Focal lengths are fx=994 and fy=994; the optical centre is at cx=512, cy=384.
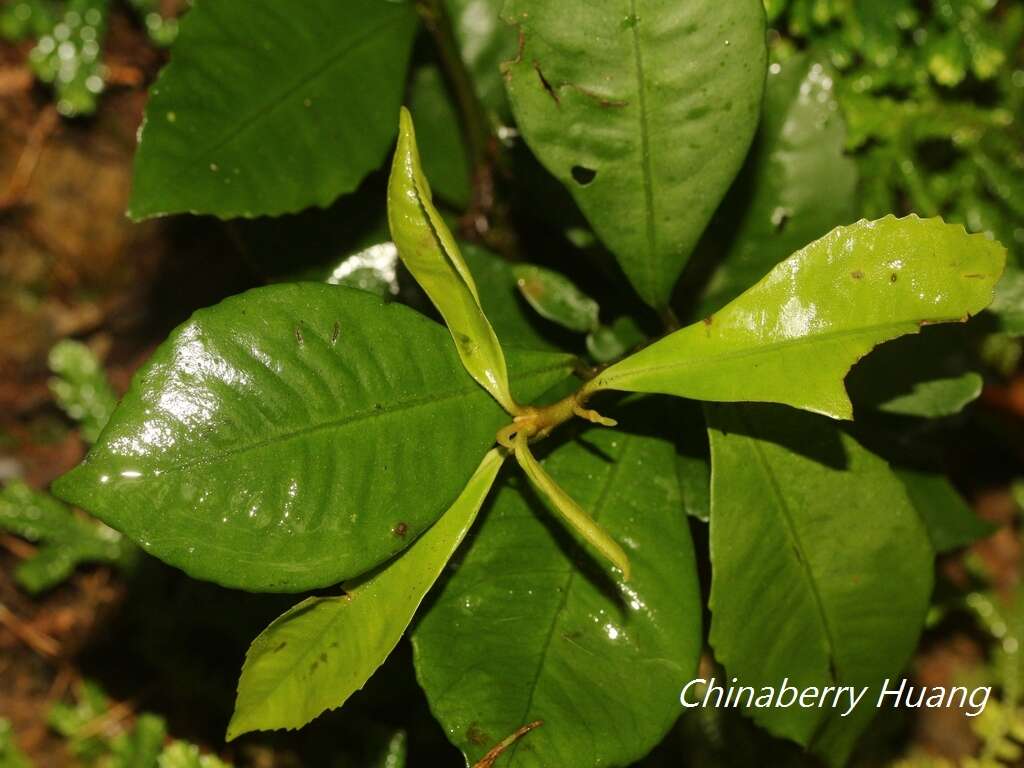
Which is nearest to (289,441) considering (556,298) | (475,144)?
(556,298)

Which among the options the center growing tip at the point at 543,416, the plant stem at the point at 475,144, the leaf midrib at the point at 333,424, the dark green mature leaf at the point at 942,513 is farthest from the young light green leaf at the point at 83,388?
the dark green mature leaf at the point at 942,513

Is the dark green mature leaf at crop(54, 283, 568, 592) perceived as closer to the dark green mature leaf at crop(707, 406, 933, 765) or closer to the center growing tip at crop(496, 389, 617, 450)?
the center growing tip at crop(496, 389, 617, 450)

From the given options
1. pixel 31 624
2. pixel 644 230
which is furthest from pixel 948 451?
pixel 31 624

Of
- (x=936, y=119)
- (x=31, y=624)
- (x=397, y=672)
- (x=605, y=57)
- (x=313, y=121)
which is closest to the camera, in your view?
(x=605, y=57)

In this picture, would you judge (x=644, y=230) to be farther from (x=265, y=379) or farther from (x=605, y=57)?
(x=265, y=379)

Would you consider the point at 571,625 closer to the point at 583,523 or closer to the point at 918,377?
the point at 583,523

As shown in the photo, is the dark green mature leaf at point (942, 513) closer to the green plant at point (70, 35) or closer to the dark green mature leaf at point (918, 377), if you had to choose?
the dark green mature leaf at point (918, 377)
